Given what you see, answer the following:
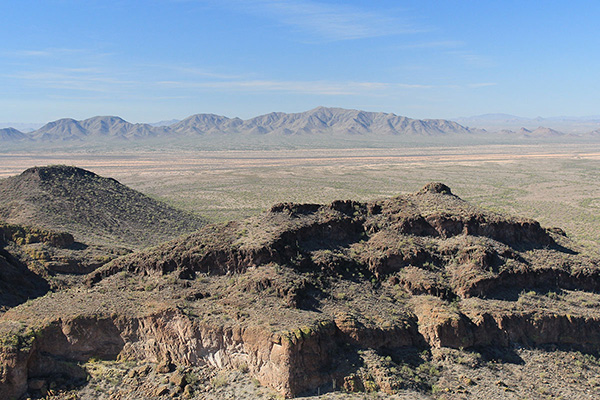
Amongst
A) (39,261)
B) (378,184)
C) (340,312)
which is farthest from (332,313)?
(378,184)

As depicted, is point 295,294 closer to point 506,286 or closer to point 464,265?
point 464,265

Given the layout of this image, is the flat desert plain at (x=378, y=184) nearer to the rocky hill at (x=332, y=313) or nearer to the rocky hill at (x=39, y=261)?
the rocky hill at (x=39, y=261)

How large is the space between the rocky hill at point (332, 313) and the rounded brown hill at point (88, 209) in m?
24.7

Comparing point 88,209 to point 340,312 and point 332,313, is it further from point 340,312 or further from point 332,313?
point 340,312

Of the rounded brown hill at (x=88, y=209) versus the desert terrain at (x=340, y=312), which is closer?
the desert terrain at (x=340, y=312)

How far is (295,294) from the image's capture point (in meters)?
18.6

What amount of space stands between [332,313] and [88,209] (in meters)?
41.3

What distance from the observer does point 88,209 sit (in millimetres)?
52062

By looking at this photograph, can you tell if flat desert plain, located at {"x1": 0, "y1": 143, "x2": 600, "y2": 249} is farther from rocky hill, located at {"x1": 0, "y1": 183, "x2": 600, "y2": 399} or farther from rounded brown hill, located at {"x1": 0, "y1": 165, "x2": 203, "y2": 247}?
rocky hill, located at {"x1": 0, "y1": 183, "x2": 600, "y2": 399}

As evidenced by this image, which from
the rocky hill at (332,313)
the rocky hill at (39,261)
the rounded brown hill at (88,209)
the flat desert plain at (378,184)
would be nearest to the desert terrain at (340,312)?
the rocky hill at (332,313)

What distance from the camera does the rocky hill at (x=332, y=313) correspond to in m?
16.5

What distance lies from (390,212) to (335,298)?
6.22 meters

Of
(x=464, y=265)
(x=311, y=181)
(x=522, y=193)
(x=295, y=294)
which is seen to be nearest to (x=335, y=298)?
(x=295, y=294)

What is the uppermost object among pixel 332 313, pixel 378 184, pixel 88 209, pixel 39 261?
pixel 332 313
